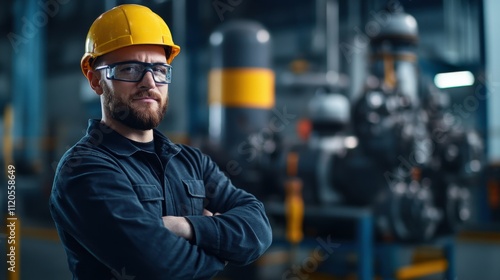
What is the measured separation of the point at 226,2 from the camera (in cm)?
251

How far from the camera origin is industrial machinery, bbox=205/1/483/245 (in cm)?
398

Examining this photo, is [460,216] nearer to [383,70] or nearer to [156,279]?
[383,70]

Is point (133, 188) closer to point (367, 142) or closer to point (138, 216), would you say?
point (138, 216)

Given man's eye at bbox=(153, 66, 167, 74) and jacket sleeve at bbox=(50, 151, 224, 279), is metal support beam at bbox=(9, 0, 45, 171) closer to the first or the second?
jacket sleeve at bbox=(50, 151, 224, 279)

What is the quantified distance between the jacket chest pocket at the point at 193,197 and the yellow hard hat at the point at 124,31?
35 centimetres

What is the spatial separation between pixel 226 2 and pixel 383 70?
189 cm

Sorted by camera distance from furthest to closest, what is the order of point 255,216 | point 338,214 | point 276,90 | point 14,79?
1. point 276,90
2. point 14,79
3. point 338,214
4. point 255,216

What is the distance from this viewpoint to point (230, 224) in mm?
1390

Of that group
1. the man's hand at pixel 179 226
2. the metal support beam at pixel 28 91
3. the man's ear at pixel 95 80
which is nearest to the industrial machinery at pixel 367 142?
the man's hand at pixel 179 226

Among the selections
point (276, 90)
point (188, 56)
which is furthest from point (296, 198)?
point (276, 90)

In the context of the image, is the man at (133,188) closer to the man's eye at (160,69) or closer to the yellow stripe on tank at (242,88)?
the man's eye at (160,69)

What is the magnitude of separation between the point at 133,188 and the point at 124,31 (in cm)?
35

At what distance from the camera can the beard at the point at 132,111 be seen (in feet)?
4.03

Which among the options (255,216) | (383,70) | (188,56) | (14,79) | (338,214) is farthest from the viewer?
(14,79)
